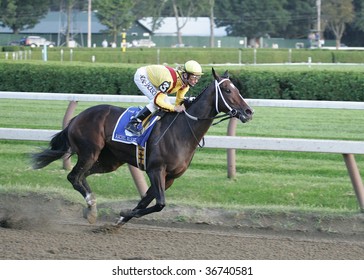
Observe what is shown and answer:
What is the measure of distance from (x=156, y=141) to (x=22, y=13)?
57839 mm

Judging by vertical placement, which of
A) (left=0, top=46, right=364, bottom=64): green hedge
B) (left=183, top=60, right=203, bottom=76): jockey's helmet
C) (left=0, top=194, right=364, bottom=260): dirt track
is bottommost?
(left=0, top=46, right=364, bottom=64): green hedge

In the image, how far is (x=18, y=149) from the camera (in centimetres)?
1161

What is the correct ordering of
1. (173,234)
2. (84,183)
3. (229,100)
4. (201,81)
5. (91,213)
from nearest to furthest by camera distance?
(229,100) < (173,234) < (91,213) < (84,183) < (201,81)

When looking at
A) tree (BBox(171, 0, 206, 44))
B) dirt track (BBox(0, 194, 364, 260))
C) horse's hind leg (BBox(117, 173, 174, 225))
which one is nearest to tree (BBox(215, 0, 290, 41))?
tree (BBox(171, 0, 206, 44))

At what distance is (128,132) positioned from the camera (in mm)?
7926

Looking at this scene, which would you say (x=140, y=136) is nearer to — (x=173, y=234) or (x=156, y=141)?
(x=156, y=141)

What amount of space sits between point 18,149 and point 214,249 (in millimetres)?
5308

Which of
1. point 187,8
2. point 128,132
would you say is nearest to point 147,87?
point 128,132

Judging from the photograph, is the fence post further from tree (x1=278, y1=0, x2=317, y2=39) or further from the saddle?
tree (x1=278, y1=0, x2=317, y2=39)

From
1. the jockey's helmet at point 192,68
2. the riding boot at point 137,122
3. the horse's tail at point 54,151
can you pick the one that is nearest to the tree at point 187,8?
the horse's tail at point 54,151

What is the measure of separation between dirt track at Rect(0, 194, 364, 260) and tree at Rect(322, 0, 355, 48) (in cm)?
6164

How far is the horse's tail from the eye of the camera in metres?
8.54

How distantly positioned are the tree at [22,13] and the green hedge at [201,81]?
41799 millimetres

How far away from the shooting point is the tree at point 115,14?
209 feet
